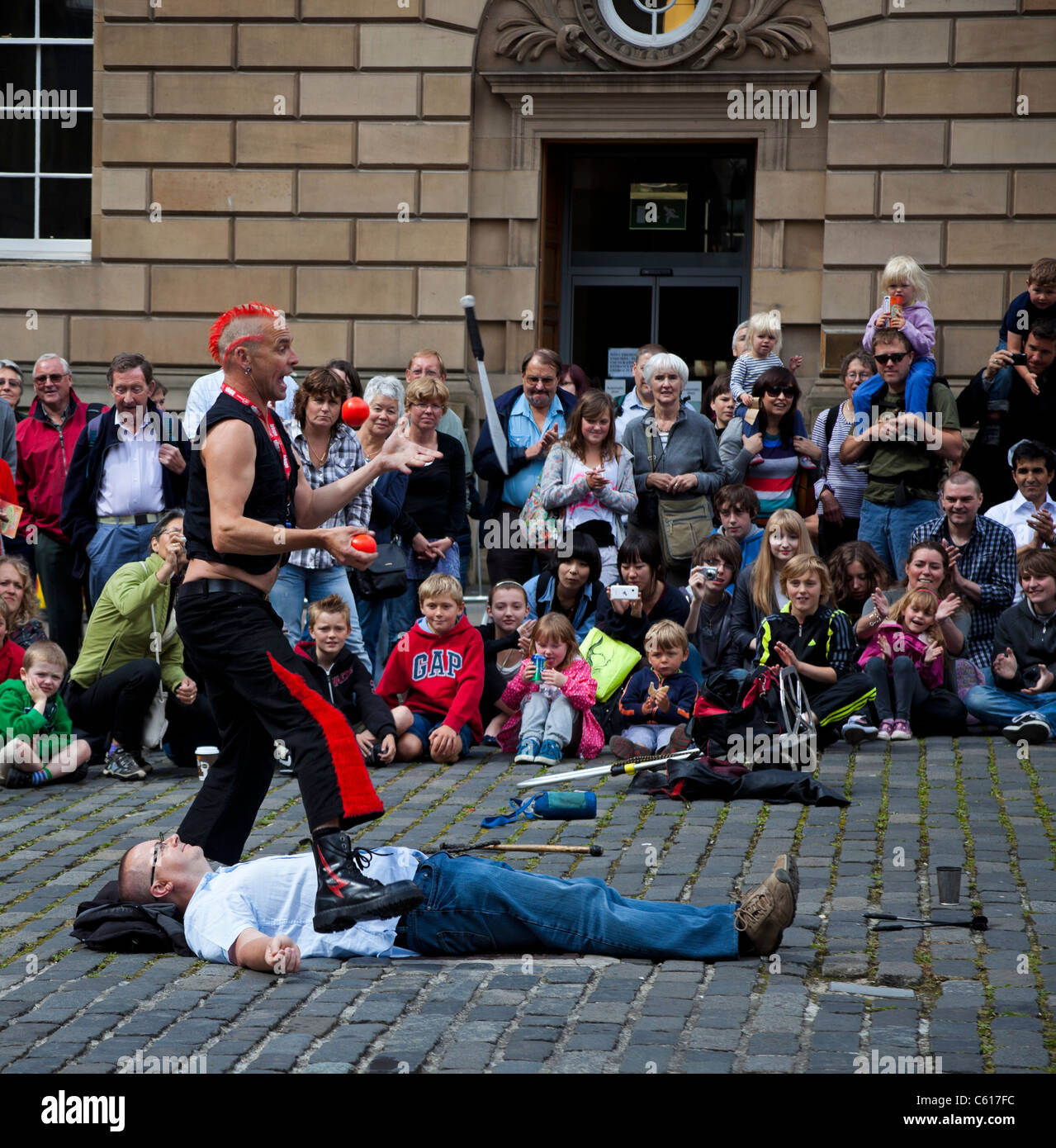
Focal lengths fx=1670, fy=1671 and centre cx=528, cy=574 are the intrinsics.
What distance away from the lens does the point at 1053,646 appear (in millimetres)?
9352

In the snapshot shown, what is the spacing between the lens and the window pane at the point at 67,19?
1573 centimetres

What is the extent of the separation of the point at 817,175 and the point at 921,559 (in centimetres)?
594

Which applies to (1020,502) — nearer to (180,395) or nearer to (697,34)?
(697,34)

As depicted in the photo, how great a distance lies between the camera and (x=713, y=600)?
9773mm

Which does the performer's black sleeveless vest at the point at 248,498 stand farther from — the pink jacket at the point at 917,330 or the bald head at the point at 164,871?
the pink jacket at the point at 917,330

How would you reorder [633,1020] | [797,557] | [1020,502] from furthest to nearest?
[1020,502], [797,557], [633,1020]

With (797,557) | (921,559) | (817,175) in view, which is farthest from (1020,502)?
(817,175)

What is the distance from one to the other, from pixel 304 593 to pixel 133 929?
4.17m

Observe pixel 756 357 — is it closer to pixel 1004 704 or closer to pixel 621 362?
pixel 1004 704

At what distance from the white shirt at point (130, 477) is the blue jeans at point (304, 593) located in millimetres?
1255

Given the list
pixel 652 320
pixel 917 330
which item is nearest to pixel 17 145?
pixel 652 320

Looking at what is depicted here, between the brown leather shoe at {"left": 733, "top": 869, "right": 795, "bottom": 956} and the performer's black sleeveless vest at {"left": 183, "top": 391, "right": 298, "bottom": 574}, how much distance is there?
1.96m

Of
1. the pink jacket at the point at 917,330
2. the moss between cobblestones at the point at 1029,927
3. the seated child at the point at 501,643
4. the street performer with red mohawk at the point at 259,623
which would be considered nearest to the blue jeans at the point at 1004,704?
the moss between cobblestones at the point at 1029,927

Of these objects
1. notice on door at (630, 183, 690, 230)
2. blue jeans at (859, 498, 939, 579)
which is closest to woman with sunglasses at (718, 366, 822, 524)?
blue jeans at (859, 498, 939, 579)
